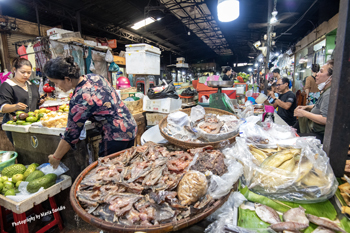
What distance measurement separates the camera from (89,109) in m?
2.02

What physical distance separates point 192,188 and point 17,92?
3.98 m

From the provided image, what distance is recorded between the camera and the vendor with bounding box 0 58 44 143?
313 cm

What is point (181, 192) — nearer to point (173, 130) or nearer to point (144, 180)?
point (144, 180)

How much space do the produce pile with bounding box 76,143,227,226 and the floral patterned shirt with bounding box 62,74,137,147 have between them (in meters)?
0.69

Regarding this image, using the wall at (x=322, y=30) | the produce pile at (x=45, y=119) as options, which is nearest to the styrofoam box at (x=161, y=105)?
the produce pile at (x=45, y=119)

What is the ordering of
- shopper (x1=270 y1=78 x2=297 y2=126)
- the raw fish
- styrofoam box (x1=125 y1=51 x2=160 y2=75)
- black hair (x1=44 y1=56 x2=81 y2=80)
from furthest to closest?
styrofoam box (x1=125 y1=51 x2=160 y2=75) < shopper (x1=270 y1=78 x2=297 y2=126) < black hair (x1=44 y1=56 x2=81 y2=80) < the raw fish

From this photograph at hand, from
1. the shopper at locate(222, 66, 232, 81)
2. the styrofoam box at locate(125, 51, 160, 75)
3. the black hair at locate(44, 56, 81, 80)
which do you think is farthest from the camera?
the shopper at locate(222, 66, 232, 81)

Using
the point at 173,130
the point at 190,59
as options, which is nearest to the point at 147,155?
the point at 173,130

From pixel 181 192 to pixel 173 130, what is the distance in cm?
113

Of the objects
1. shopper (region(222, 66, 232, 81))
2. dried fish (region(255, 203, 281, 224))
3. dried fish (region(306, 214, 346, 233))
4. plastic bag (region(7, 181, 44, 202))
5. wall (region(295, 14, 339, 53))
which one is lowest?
plastic bag (region(7, 181, 44, 202))

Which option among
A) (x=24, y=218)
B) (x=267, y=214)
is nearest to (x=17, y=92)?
(x=24, y=218)

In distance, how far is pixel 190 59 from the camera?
2819 cm

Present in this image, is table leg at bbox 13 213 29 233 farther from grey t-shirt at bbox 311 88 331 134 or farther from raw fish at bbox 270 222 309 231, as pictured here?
grey t-shirt at bbox 311 88 331 134

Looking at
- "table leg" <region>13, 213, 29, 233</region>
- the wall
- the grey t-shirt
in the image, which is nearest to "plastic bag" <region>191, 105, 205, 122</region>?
the grey t-shirt
